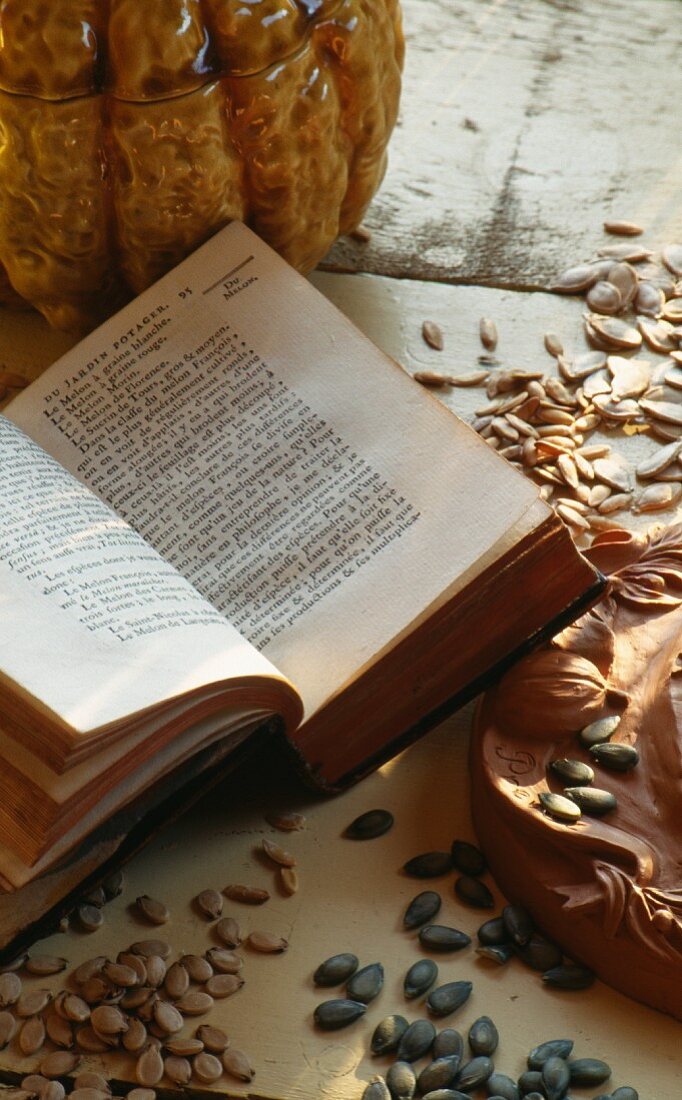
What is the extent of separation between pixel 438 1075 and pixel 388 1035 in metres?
0.04

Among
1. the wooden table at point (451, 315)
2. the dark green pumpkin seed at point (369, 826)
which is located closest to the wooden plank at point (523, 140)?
the wooden table at point (451, 315)

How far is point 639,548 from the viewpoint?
872mm

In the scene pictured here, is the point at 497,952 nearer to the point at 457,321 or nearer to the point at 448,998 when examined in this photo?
the point at 448,998

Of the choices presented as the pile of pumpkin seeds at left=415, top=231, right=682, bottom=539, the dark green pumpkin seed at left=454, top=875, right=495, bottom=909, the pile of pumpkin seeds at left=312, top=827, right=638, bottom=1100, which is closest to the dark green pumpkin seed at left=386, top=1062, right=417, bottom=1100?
the pile of pumpkin seeds at left=312, top=827, right=638, bottom=1100

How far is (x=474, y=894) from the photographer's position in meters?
0.77

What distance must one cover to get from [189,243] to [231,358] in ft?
0.31

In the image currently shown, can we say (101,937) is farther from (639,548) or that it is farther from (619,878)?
(639,548)

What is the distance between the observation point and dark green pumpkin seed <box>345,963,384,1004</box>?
28.8 inches

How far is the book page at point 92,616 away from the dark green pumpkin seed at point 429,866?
0.55 ft

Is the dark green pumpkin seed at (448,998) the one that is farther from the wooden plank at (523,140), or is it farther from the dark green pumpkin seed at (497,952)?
the wooden plank at (523,140)

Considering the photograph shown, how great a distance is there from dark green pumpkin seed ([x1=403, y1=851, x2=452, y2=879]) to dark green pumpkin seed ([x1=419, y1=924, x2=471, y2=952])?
0.12 feet

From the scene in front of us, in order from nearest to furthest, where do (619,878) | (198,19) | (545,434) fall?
1. (619,878)
2. (198,19)
3. (545,434)

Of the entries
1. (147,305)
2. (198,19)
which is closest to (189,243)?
(147,305)

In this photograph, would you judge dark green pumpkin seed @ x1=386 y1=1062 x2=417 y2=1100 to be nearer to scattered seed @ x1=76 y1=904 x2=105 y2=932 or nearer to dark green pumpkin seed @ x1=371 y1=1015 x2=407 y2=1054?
dark green pumpkin seed @ x1=371 y1=1015 x2=407 y2=1054
